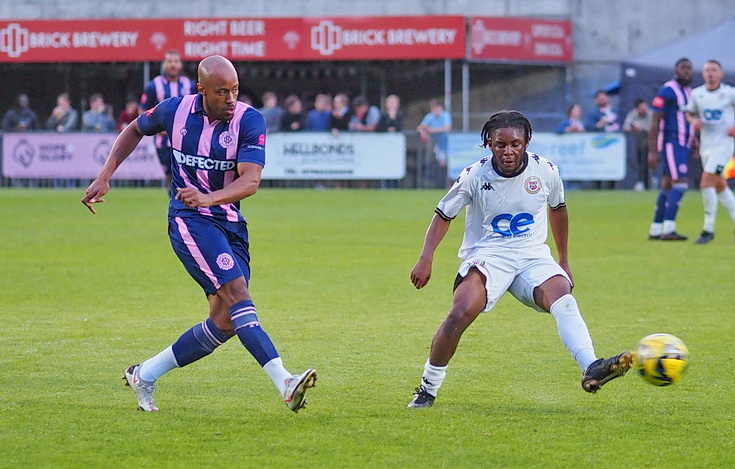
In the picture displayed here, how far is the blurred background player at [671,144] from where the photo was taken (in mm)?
15336

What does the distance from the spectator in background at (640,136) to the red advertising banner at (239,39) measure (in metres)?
5.37

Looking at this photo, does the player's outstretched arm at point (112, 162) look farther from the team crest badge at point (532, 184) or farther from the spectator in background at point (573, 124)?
the spectator in background at point (573, 124)

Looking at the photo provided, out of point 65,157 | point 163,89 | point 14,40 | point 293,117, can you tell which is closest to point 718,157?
point 163,89

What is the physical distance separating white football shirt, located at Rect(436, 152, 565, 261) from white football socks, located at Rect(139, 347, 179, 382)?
5.17ft

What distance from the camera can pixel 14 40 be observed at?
31359 mm

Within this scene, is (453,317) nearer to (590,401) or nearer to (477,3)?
(590,401)

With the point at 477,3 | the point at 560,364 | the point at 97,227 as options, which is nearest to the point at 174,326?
the point at 560,364

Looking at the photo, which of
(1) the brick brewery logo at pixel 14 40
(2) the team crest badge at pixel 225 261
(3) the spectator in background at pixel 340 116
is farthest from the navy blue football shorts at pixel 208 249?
(1) the brick brewery logo at pixel 14 40

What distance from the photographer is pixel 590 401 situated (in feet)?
21.1

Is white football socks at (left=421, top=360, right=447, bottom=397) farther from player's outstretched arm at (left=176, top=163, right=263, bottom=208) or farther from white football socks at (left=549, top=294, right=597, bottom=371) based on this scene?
player's outstretched arm at (left=176, top=163, right=263, bottom=208)

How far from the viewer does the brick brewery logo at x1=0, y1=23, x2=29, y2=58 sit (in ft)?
103

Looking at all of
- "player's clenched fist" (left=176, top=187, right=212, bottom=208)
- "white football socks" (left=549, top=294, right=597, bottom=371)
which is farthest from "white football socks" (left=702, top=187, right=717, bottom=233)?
"player's clenched fist" (left=176, top=187, right=212, bottom=208)

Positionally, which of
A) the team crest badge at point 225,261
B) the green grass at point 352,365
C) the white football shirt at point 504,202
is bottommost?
the green grass at point 352,365

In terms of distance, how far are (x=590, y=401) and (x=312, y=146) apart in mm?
19435
